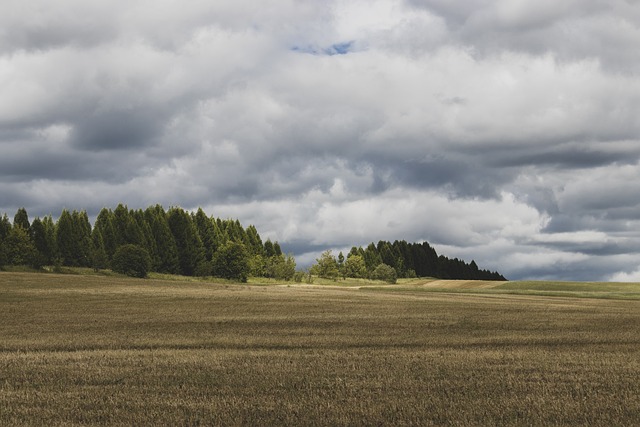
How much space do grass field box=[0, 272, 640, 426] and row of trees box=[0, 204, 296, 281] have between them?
82522 millimetres

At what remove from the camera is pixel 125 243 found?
136m

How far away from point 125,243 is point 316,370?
400ft

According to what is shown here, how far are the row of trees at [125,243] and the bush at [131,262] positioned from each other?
174 mm

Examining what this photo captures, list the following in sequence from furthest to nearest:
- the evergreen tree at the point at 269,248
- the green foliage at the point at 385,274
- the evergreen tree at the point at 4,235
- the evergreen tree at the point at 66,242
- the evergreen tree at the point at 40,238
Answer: the evergreen tree at the point at 269,248, the green foliage at the point at 385,274, the evergreen tree at the point at 66,242, the evergreen tree at the point at 40,238, the evergreen tree at the point at 4,235

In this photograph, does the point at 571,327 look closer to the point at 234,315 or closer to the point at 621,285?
the point at 234,315

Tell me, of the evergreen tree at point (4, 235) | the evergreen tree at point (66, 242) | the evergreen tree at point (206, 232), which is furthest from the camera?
the evergreen tree at point (206, 232)

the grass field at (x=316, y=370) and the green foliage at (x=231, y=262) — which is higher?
the green foliage at (x=231, y=262)

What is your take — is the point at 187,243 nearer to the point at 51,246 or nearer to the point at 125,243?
the point at 125,243

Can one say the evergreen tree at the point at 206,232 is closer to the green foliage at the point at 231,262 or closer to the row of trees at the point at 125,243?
the row of trees at the point at 125,243

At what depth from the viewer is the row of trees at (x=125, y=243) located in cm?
12056

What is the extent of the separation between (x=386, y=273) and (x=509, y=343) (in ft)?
492

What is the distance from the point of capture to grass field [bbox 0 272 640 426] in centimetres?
1463

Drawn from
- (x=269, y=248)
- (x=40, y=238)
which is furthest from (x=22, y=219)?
(x=269, y=248)

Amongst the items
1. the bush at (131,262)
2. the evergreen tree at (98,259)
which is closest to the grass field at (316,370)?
the bush at (131,262)
